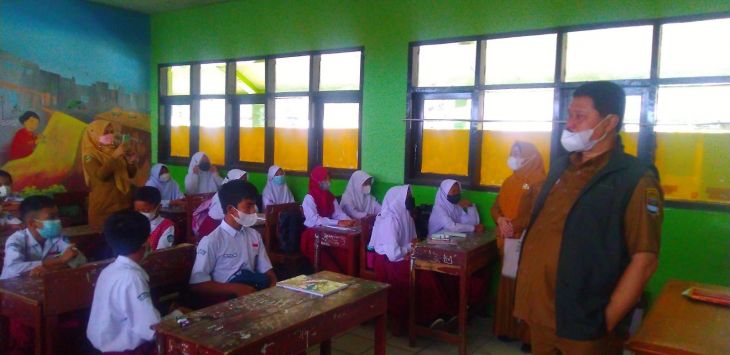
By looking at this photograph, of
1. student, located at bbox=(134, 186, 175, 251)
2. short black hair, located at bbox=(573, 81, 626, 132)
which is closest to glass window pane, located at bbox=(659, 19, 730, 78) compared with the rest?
short black hair, located at bbox=(573, 81, 626, 132)

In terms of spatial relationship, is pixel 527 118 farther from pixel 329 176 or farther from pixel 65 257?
pixel 65 257

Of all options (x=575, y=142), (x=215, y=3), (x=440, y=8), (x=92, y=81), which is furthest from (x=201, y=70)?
(x=575, y=142)

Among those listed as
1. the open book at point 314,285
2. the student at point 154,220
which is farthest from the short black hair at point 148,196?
the open book at point 314,285

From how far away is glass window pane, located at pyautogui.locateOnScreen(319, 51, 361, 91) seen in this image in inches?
224

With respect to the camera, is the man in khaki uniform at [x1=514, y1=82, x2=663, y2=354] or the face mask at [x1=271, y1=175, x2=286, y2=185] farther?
the face mask at [x1=271, y1=175, x2=286, y2=185]

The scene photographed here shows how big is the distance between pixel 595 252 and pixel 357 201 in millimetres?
3858

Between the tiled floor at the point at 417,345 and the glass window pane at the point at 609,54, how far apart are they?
223 cm

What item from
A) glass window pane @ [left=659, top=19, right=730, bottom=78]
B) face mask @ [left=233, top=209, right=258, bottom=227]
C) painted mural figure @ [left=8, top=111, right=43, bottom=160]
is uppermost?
glass window pane @ [left=659, top=19, right=730, bottom=78]

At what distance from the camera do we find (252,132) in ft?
21.7

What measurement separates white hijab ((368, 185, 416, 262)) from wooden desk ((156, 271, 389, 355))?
1378mm

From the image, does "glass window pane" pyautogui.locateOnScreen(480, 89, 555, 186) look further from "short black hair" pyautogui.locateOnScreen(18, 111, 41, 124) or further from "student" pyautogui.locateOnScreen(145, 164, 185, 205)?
"short black hair" pyautogui.locateOnScreen(18, 111, 41, 124)

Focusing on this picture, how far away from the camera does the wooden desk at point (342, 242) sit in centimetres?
451

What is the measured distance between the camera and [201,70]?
7121 mm

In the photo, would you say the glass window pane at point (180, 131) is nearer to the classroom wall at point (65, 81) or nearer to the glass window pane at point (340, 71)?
the classroom wall at point (65, 81)
